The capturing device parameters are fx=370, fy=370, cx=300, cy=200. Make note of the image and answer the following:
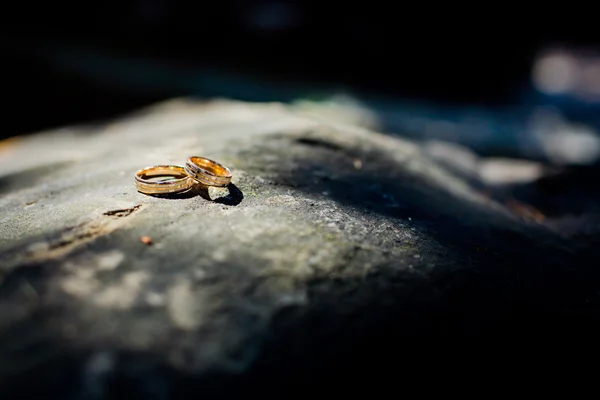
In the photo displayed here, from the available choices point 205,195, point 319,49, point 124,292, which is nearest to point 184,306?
point 124,292

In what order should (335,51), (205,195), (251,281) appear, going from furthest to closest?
(335,51), (205,195), (251,281)

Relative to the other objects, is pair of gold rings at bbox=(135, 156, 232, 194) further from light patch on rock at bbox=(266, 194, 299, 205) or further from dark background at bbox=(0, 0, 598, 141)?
dark background at bbox=(0, 0, 598, 141)

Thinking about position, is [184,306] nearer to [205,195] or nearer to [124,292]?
[124,292]

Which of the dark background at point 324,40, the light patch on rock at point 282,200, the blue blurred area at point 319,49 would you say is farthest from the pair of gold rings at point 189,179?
the dark background at point 324,40

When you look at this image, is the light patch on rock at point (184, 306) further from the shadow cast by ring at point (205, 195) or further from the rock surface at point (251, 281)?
the shadow cast by ring at point (205, 195)

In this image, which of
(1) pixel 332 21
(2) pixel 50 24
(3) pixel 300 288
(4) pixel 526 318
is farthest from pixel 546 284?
(2) pixel 50 24

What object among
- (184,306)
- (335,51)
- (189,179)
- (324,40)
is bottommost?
(184,306)
